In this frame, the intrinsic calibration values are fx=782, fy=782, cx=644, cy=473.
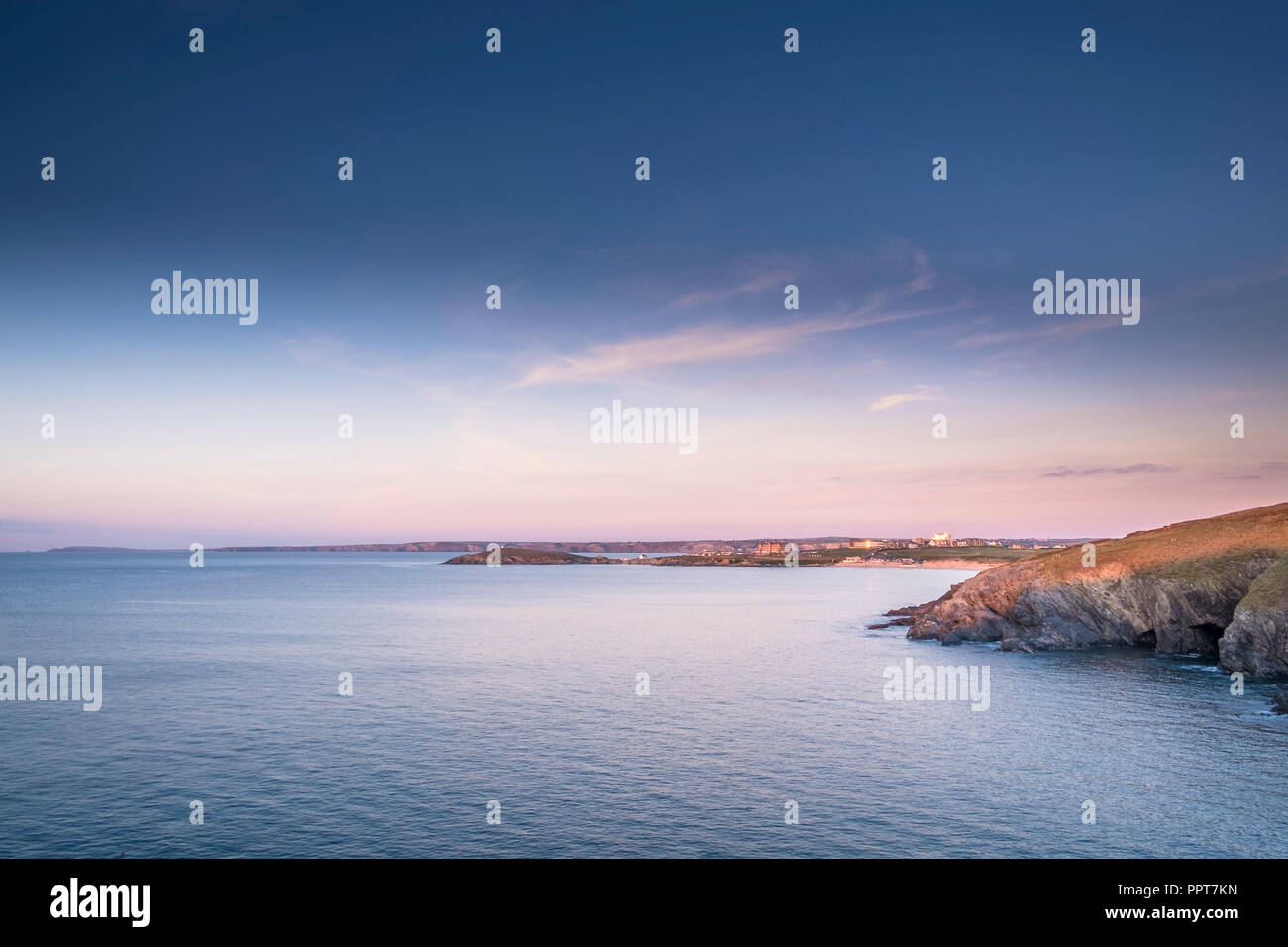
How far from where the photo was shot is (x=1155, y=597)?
8700 cm

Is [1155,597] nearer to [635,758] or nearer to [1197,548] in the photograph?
[1197,548]

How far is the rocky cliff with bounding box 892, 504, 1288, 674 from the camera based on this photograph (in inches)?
2734

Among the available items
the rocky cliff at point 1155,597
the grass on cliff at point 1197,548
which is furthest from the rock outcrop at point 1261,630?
the grass on cliff at point 1197,548

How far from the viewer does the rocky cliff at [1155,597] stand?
69.4 metres

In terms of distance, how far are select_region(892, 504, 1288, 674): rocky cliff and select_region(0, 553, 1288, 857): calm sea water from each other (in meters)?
5.14

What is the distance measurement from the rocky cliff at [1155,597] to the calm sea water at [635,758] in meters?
5.14

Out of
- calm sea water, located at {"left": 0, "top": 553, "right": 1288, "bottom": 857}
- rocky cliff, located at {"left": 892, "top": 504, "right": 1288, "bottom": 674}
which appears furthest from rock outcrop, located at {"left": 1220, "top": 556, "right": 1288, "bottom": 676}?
calm sea water, located at {"left": 0, "top": 553, "right": 1288, "bottom": 857}

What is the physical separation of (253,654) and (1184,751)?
9030cm

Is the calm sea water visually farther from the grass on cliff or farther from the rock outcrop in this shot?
the grass on cliff

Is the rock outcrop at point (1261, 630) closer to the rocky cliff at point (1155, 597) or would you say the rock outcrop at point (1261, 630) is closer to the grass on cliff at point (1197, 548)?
the rocky cliff at point (1155, 597)

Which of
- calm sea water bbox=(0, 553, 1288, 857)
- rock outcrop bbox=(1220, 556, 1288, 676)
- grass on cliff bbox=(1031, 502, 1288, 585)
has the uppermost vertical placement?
grass on cliff bbox=(1031, 502, 1288, 585)

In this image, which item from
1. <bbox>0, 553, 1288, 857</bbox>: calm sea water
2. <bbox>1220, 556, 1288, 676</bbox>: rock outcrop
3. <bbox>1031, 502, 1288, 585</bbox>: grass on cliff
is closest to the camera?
<bbox>0, 553, 1288, 857</bbox>: calm sea water

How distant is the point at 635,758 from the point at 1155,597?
230 ft
